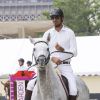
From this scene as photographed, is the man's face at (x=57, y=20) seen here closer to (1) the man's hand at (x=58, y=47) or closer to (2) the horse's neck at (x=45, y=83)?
(1) the man's hand at (x=58, y=47)

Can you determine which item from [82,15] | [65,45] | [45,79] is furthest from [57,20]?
[82,15]

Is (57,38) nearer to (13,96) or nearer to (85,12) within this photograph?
(13,96)

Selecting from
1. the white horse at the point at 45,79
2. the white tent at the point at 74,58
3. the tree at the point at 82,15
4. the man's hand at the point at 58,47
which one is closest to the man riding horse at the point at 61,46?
the man's hand at the point at 58,47

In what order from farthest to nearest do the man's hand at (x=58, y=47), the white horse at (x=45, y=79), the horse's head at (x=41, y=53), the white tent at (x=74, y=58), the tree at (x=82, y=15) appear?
the tree at (x=82, y=15) → the white tent at (x=74, y=58) → the man's hand at (x=58, y=47) → the white horse at (x=45, y=79) → the horse's head at (x=41, y=53)

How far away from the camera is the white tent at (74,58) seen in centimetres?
2362

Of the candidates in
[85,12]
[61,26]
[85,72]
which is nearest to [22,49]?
[85,72]

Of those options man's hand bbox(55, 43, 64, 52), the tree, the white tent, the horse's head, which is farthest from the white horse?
the tree

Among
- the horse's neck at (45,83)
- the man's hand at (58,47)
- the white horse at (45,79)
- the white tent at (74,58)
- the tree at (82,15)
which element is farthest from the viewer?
the tree at (82,15)

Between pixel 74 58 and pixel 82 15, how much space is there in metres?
24.6

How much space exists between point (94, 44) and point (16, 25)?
30.2 feet

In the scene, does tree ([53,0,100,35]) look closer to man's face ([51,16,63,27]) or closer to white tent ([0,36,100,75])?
white tent ([0,36,100,75])

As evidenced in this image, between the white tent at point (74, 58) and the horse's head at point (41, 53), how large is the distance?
45.0ft

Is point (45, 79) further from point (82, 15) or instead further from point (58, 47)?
point (82, 15)

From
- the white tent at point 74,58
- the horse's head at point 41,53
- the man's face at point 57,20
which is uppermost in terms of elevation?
the man's face at point 57,20
